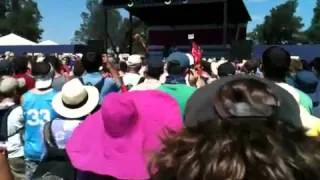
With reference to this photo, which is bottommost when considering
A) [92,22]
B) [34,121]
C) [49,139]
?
[92,22]

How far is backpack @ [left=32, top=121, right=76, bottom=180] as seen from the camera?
3.99 m

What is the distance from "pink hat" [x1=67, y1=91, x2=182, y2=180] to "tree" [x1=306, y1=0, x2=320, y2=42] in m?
82.4

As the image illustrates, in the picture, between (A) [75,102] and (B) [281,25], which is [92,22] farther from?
(A) [75,102]

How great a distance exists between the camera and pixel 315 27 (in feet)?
296

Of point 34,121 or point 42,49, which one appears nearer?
point 34,121

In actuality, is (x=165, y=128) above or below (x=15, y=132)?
above

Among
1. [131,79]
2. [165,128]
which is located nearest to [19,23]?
[131,79]

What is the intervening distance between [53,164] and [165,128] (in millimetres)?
2389

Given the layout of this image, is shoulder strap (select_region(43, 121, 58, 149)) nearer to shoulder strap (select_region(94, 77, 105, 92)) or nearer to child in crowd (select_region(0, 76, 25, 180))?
child in crowd (select_region(0, 76, 25, 180))

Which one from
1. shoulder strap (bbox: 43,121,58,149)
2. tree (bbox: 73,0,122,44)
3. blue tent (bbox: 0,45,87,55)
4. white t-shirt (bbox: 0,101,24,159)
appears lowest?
tree (bbox: 73,0,122,44)

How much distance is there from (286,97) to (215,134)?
26 centimetres

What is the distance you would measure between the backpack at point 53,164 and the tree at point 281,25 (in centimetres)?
7379

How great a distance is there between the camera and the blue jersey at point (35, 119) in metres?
5.32

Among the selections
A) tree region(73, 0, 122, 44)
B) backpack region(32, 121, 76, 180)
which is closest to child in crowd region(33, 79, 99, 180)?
backpack region(32, 121, 76, 180)
